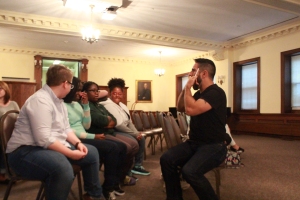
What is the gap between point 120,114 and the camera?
10.4 feet

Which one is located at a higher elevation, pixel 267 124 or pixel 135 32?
pixel 135 32

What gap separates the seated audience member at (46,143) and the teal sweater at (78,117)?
0.56 metres

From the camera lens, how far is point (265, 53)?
8000mm

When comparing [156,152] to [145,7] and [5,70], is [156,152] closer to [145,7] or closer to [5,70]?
[145,7]

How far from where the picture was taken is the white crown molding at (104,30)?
6.29m

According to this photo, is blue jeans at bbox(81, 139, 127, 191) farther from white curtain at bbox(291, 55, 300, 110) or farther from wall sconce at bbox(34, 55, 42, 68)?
wall sconce at bbox(34, 55, 42, 68)

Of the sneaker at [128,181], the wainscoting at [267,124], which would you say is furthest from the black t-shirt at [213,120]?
the wainscoting at [267,124]

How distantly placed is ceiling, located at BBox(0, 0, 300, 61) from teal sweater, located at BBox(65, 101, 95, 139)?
363 cm

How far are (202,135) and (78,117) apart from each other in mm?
1160

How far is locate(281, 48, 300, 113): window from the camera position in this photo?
7.33 m

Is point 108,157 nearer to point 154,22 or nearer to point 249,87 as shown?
point 154,22

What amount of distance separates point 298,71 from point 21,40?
8.67 metres

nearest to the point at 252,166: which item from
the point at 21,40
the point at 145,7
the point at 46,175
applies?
the point at 46,175

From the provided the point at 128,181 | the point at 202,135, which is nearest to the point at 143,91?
the point at 128,181
